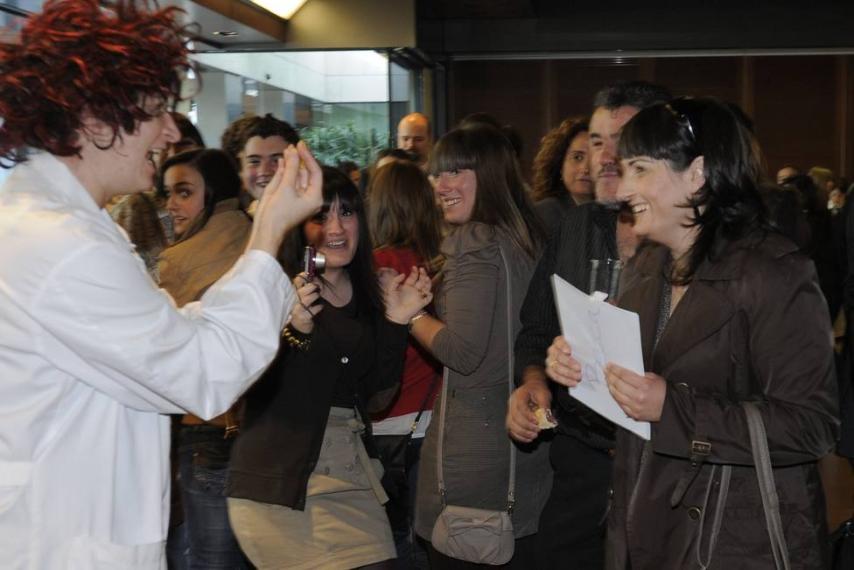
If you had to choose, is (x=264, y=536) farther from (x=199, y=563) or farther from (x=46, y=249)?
(x=46, y=249)

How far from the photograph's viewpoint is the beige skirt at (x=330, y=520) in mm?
3084

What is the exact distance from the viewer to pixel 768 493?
215 centimetres

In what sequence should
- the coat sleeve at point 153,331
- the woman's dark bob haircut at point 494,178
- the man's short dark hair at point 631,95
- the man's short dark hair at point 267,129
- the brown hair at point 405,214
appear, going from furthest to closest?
the man's short dark hair at point 267,129, the brown hair at point 405,214, the woman's dark bob haircut at point 494,178, the man's short dark hair at point 631,95, the coat sleeve at point 153,331

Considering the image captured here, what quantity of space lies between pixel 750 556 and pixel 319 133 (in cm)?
780

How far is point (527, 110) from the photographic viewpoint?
13531 mm

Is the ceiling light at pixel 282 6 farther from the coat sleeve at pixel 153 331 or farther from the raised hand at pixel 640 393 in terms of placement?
the coat sleeve at pixel 153 331

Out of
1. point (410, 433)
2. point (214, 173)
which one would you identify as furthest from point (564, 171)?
point (214, 173)

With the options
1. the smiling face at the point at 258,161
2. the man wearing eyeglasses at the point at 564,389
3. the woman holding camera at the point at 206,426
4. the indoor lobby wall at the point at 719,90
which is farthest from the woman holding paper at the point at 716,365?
the indoor lobby wall at the point at 719,90

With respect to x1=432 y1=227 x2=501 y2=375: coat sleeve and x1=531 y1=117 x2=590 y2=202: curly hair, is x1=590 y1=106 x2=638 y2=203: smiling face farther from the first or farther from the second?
x1=531 y1=117 x2=590 y2=202: curly hair

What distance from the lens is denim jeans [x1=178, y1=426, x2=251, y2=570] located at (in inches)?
142

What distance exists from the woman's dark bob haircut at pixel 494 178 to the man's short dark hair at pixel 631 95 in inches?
22.4

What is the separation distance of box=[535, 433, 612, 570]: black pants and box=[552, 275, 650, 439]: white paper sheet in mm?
787

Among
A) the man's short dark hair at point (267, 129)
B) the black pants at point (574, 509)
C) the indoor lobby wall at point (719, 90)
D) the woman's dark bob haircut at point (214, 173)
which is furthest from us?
the indoor lobby wall at point (719, 90)

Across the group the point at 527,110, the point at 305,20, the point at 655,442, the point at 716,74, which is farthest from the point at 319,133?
the point at 655,442
